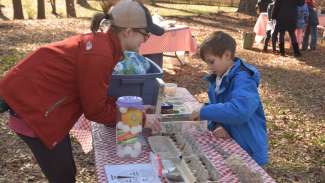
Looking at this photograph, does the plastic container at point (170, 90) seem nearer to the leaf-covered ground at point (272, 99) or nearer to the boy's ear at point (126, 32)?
the boy's ear at point (126, 32)

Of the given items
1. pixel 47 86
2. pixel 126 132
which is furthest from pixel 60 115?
pixel 126 132

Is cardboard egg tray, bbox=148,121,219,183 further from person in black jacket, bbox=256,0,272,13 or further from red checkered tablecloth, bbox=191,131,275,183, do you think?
person in black jacket, bbox=256,0,272,13

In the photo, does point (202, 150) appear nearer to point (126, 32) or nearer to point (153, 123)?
point (153, 123)

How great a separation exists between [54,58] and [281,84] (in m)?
5.46

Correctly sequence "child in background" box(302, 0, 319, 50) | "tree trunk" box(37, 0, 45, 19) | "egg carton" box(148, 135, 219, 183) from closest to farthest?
1. "egg carton" box(148, 135, 219, 183)
2. "child in background" box(302, 0, 319, 50)
3. "tree trunk" box(37, 0, 45, 19)

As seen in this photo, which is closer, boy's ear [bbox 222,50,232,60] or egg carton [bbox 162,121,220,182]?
egg carton [bbox 162,121,220,182]

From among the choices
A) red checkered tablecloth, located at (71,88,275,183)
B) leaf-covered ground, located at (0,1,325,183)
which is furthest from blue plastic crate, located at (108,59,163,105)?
leaf-covered ground, located at (0,1,325,183)

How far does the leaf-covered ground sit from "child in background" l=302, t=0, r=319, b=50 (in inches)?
9.7

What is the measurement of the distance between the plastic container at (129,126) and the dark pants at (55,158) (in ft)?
1.21

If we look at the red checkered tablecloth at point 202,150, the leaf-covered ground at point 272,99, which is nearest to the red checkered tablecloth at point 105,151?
the red checkered tablecloth at point 202,150

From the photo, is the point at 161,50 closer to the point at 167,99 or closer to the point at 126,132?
the point at 167,99

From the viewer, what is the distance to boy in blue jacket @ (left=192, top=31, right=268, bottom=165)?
224cm

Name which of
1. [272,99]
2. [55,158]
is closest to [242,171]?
[55,158]

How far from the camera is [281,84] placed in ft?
23.1
